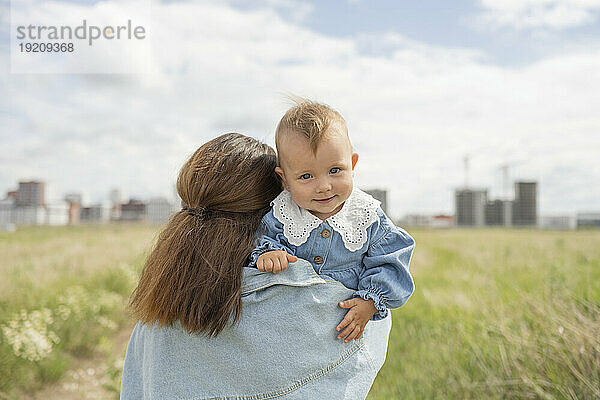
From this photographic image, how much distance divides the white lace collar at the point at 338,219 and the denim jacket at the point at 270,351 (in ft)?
0.52

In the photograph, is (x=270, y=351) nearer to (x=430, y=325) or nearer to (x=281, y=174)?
(x=281, y=174)

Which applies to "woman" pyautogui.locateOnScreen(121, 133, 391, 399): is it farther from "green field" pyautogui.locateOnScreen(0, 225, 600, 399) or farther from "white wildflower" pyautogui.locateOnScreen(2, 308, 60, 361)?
"white wildflower" pyautogui.locateOnScreen(2, 308, 60, 361)

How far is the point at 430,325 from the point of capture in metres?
7.39

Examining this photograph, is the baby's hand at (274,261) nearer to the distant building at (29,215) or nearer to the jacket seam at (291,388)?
the jacket seam at (291,388)

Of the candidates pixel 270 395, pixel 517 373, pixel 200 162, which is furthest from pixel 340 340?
pixel 517 373

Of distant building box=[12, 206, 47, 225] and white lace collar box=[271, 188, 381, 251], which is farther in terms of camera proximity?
distant building box=[12, 206, 47, 225]

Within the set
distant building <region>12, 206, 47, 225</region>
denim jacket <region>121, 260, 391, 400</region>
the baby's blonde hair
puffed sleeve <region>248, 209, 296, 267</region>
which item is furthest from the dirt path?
distant building <region>12, 206, 47, 225</region>

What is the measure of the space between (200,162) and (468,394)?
3.40m

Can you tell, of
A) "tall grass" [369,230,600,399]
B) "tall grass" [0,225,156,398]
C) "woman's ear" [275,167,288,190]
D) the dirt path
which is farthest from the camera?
the dirt path

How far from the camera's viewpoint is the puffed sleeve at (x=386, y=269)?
2.20 meters

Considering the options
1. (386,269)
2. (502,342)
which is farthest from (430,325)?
(386,269)

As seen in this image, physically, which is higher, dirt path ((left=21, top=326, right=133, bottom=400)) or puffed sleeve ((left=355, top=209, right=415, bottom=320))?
puffed sleeve ((left=355, top=209, right=415, bottom=320))

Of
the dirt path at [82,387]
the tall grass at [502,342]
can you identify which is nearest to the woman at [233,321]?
the tall grass at [502,342]

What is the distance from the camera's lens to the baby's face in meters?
2.25
